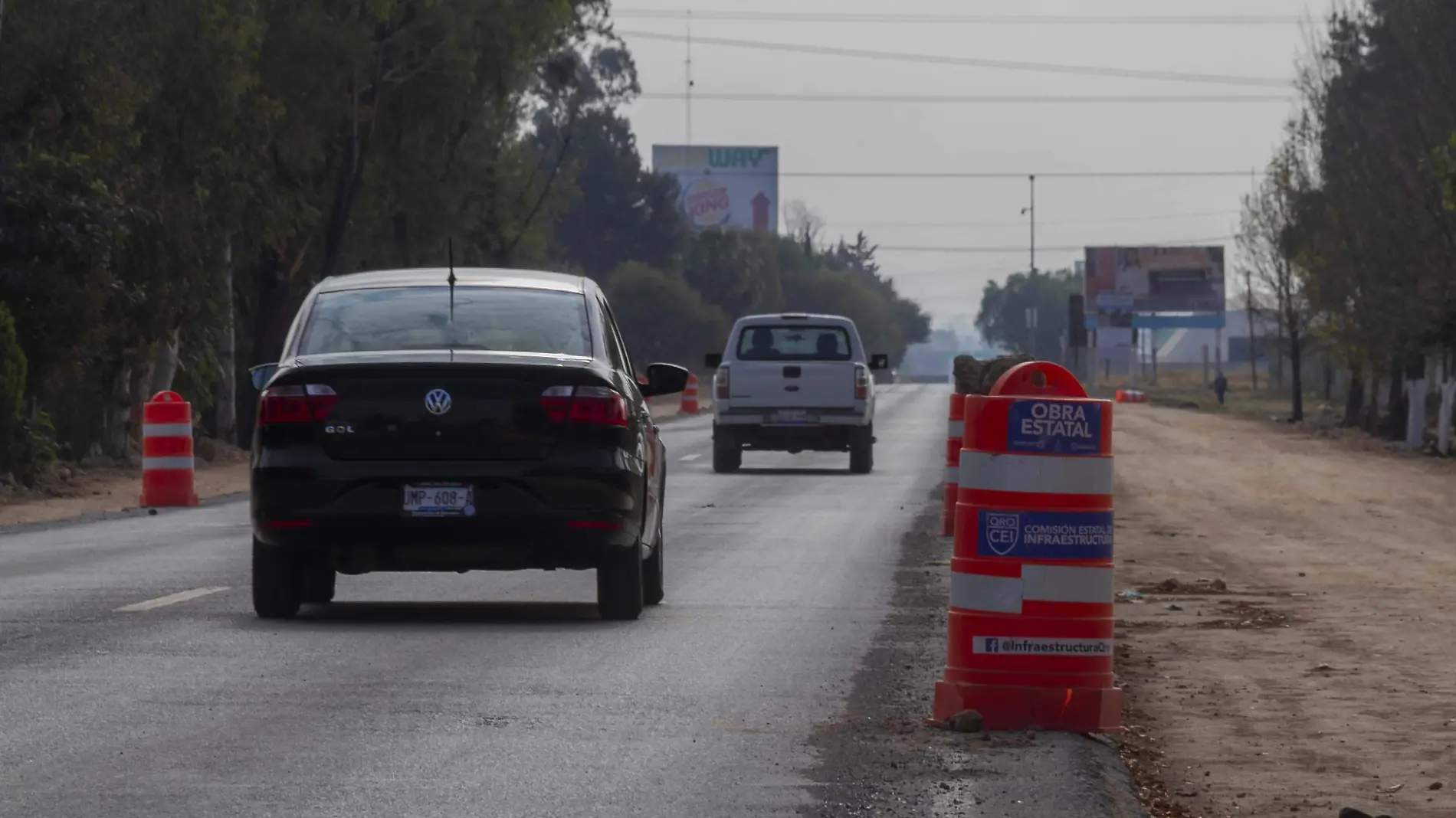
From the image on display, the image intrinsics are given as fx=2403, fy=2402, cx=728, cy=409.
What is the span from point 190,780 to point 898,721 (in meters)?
2.78

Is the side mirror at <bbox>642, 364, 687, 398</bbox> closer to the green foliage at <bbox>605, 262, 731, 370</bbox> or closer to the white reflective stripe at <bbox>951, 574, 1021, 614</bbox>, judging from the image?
the white reflective stripe at <bbox>951, 574, 1021, 614</bbox>

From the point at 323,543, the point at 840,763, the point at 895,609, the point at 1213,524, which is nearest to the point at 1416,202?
the point at 1213,524

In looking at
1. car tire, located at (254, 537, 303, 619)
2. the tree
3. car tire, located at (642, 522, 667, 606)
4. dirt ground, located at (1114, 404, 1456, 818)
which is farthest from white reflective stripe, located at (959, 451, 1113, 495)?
the tree

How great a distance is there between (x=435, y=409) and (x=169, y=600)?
106 inches

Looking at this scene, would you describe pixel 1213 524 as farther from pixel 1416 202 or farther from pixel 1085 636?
pixel 1416 202

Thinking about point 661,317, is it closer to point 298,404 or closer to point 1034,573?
point 298,404

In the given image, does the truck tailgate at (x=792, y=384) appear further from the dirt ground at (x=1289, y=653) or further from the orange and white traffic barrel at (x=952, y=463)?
the orange and white traffic barrel at (x=952, y=463)

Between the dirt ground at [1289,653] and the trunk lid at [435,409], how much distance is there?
316 centimetres

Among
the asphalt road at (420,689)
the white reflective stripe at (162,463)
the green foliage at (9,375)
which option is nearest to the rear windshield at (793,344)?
the green foliage at (9,375)

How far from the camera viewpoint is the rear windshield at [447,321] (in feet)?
40.0

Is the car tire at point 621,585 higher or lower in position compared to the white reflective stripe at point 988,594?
lower

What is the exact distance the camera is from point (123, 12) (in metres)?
33.1

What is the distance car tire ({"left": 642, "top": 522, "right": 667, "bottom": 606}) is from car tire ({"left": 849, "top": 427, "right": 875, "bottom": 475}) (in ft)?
62.3

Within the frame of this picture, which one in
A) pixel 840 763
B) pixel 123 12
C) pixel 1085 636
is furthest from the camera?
pixel 123 12
